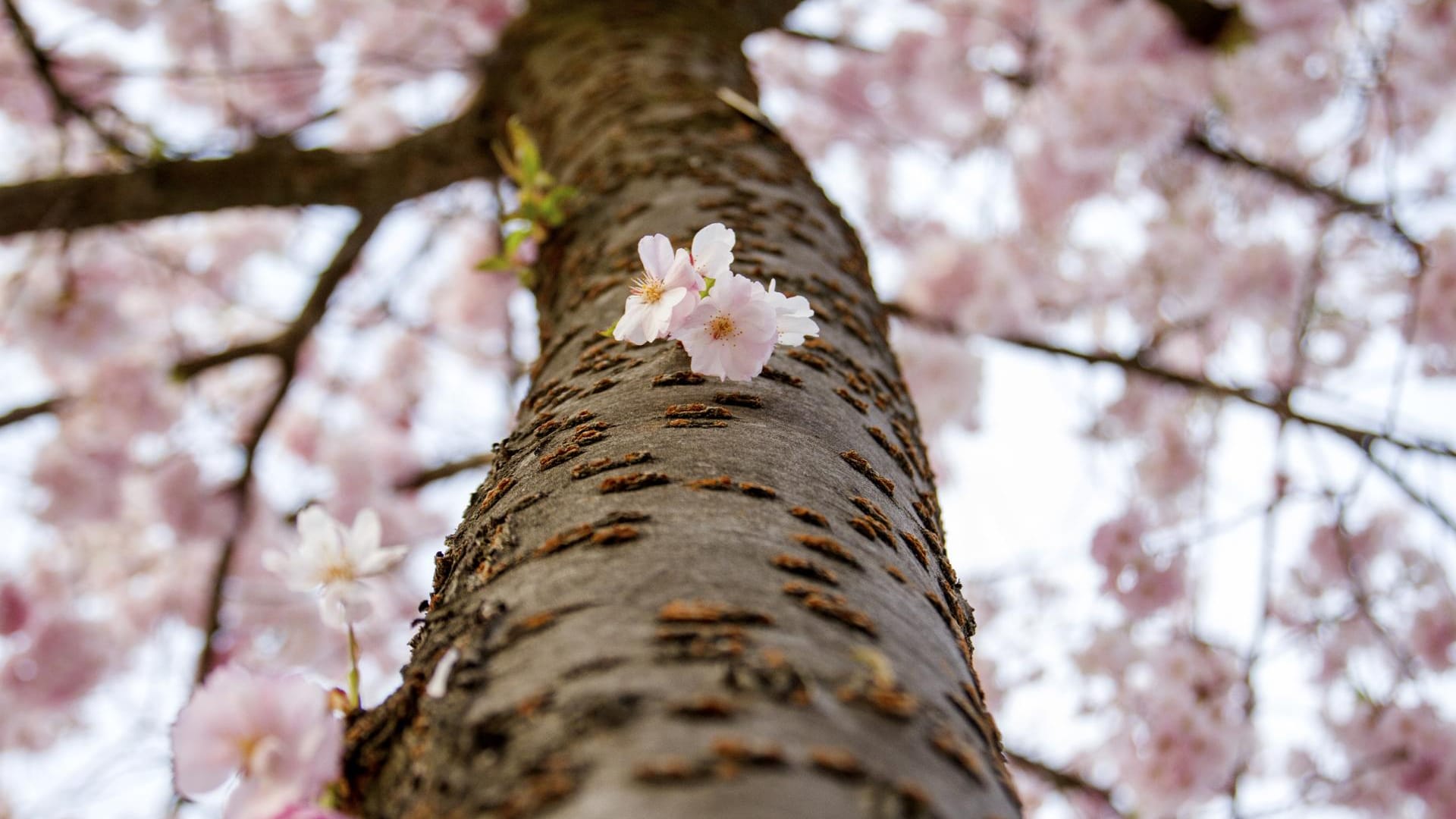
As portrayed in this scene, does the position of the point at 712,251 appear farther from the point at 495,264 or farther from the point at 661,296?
the point at 495,264

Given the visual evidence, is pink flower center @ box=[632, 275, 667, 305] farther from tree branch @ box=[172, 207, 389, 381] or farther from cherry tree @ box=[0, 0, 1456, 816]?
tree branch @ box=[172, 207, 389, 381]

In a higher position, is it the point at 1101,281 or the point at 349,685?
the point at 1101,281

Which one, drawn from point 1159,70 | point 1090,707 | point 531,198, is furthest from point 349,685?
point 1159,70

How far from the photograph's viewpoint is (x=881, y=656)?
483 millimetres

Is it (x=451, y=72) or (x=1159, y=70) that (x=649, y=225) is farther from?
(x=1159, y=70)

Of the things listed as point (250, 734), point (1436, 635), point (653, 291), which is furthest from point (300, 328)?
point (1436, 635)

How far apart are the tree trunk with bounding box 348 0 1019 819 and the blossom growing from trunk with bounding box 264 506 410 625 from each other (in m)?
0.18

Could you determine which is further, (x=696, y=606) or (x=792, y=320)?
(x=792, y=320)

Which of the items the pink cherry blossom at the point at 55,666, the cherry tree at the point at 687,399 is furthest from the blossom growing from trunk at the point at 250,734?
the pink cherry blossom at the point at 55,666

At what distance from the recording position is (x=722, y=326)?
697mm

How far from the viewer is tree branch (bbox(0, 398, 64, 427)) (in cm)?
234

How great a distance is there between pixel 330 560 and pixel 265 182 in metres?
1.31

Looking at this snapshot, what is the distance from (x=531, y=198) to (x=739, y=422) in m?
0.64

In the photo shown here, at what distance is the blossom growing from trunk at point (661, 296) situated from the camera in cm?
69
